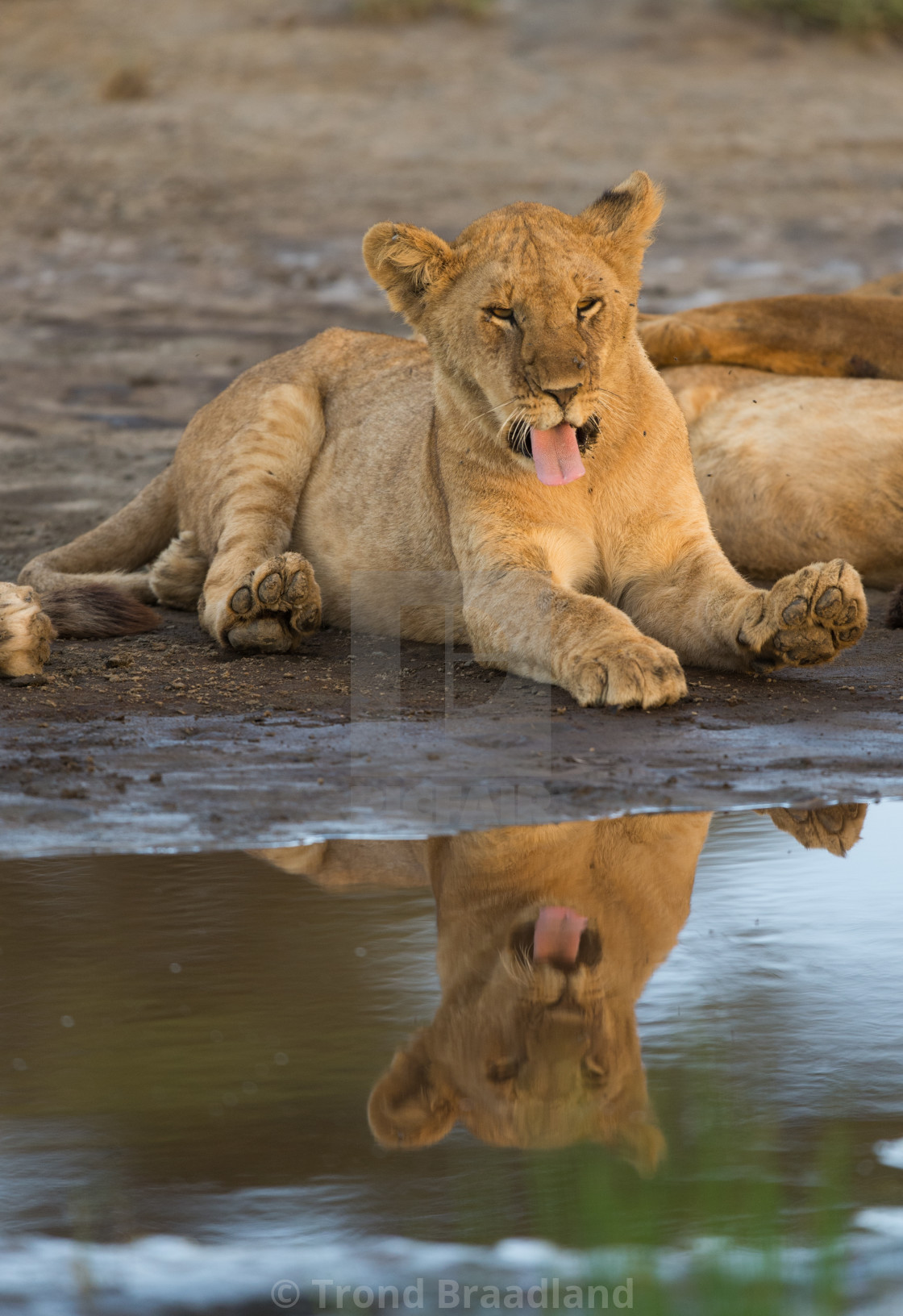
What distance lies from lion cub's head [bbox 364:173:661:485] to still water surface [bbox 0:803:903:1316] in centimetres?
149

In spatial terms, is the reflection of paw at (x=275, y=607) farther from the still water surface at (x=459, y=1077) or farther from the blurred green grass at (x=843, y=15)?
the blurred green grass at (x=843, y=15)

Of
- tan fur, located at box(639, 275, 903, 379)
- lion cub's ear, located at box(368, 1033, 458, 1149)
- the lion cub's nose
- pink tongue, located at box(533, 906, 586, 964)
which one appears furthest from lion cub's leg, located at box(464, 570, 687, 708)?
tan fur, located at box(639, 275, 903, 379)

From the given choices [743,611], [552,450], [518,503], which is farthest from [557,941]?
[518,503]

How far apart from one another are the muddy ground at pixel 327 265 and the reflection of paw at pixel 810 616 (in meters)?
0.14

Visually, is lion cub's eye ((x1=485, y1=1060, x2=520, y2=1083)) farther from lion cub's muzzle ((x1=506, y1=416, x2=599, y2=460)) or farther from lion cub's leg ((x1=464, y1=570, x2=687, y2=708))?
lion cub's muzzle ((x1=506, y1=416, x2=599, y2=460))

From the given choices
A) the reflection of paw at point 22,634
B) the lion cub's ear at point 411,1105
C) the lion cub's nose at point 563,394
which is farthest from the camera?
the reflection of paw at point 22,634

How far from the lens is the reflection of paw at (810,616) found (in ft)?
13.6

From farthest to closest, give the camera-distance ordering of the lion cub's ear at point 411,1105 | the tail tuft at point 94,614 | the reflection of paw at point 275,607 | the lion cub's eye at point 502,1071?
the tail tuft at point 94,614 → the reflection of paw at point 275,607 → the lion cub's eye at point 502,1071 → the lion cub's ear at point 411,1105

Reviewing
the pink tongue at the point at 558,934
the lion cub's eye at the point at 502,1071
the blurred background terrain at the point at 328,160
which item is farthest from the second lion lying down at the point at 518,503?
the blurred background terrain at the point at 328,160

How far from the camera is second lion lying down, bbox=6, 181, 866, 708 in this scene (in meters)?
4.30

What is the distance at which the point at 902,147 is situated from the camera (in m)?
14.3

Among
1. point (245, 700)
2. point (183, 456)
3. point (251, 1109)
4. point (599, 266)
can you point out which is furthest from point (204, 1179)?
point (183, 456)

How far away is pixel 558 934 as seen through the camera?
272 centimetres

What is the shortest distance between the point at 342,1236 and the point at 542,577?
284 cm
